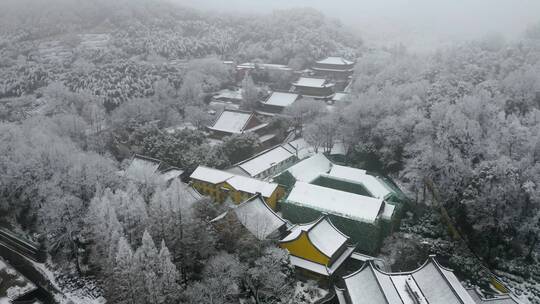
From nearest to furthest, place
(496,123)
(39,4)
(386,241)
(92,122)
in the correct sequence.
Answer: (386,241) < (496,123) < (92,122) < (39,4)

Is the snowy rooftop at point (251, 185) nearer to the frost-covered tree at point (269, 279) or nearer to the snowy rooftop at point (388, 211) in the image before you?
the frost-covered tree at point (269, 279)

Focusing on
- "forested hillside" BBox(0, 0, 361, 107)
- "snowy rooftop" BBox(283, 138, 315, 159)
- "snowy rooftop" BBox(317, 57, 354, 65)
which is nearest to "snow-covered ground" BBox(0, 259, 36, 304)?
"snowy rooftop" BBox(283, 138, 315, 159)

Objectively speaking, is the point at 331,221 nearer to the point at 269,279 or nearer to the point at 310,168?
the point at 310,168

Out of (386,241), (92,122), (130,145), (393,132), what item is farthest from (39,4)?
(386,241)

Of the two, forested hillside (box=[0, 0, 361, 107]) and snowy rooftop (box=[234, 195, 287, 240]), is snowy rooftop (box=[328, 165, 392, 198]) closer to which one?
snowy rooftop (box=[234, 195, 287, 240])

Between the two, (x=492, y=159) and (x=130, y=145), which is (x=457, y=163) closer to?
(x=492, y=159)

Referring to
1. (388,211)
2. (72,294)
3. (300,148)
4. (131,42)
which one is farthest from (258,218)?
(131,42)
